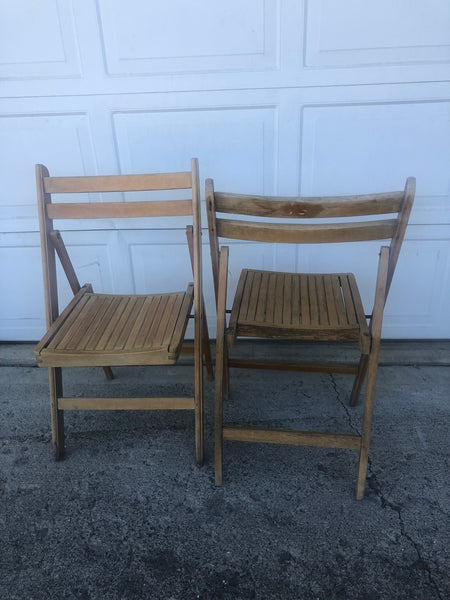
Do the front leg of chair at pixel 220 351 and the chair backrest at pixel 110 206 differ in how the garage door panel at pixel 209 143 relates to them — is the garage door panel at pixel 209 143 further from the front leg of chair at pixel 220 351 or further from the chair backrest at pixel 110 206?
the front leg of chair at pixel 220 351

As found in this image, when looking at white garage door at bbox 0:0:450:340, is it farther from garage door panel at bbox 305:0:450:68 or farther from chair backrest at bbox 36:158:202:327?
chair backrest at bbox 36:158:202:327

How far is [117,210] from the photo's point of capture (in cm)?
167

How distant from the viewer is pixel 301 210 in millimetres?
1239

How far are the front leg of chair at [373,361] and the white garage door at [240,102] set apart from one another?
87 cm

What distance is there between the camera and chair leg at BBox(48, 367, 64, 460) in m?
1.67

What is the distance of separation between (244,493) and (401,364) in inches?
46.1

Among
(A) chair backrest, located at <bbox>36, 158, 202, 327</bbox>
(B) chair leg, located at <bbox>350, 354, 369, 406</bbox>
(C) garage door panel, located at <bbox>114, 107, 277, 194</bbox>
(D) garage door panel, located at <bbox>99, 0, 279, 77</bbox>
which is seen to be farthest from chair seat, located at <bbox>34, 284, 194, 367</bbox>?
(D) garage door panel, located at <bbox>99, 0, 279, 77</bbox>

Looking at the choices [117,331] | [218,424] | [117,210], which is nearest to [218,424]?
[218,424]

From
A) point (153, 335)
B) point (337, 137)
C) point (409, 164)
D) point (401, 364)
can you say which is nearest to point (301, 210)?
point (153, 335)

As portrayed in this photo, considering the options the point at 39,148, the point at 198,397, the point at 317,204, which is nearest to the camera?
the point at 317,204

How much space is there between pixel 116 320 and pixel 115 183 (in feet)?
1.70

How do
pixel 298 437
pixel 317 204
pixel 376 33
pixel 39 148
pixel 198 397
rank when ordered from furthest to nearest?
pixel 39 148
pixel 376 33
pixel 198 397
pixel 298 437
pixel 317 204

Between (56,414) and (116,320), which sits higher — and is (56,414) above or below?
below

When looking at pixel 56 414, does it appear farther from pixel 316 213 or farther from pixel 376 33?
pixel 376 33
